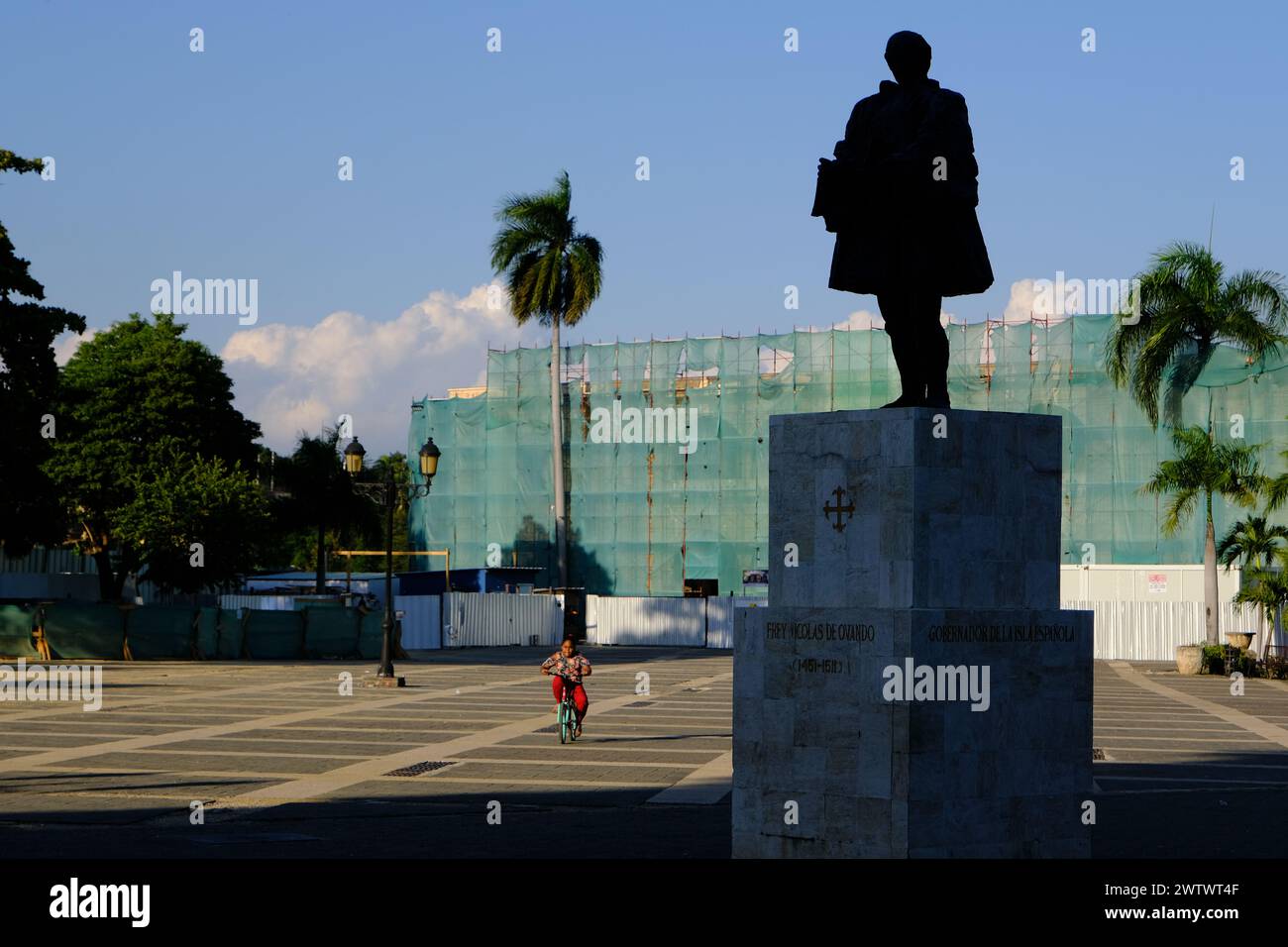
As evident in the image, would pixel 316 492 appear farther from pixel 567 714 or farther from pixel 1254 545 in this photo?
pixel 567 714

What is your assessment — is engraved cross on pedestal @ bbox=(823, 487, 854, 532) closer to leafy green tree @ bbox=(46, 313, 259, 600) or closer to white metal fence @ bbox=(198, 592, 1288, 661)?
white metal fence @ bbox=(198, 592, 1288, 661)

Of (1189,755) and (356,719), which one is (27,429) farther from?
(1189,755)

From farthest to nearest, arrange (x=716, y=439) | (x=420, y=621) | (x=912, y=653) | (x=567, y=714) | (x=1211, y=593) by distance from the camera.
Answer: (x=716, y=439) → (x=420, y=621) → (x=1211, y=593) → (x=567, y=714) → (x=912, y=653)

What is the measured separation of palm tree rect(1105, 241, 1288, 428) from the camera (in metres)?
42.5

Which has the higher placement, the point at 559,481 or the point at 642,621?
the point at 559,481

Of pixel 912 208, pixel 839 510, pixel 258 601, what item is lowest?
pixel 258 601

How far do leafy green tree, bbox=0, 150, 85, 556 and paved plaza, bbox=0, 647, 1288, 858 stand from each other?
624 cm

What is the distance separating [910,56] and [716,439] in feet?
164

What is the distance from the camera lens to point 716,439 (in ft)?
199

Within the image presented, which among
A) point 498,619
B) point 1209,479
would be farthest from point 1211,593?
point 498,619

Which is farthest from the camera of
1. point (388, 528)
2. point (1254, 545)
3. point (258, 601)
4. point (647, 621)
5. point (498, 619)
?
point (258, 601)

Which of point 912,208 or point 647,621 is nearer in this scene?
point 912,208

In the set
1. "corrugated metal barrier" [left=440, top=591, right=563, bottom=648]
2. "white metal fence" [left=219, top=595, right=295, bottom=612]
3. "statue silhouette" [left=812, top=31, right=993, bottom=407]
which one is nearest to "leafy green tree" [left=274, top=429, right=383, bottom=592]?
"white metal fence" [left=219, top=595, right=295, bottom=612]

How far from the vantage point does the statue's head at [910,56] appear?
34.5ft
